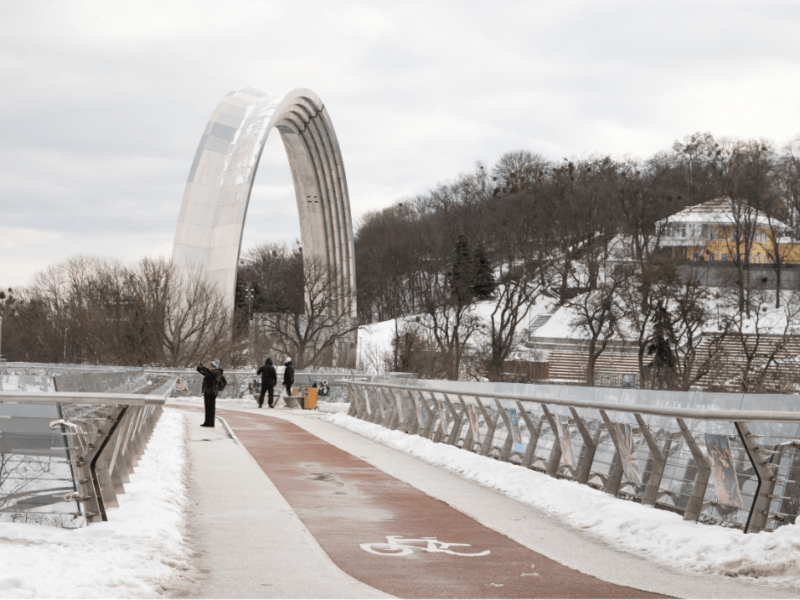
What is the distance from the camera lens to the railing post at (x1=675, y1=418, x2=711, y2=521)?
957 centimetres

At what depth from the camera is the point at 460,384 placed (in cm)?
2067

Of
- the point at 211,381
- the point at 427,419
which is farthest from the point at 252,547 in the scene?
the point at 211,381

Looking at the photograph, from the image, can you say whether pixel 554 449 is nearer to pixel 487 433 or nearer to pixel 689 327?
pixel 487 433

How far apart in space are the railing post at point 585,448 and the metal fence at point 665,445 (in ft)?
0.04

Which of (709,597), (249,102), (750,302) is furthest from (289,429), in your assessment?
(750,302)

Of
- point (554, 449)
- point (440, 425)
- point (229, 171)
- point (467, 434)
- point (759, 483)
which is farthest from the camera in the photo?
point (229, 171)

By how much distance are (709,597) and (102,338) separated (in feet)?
154

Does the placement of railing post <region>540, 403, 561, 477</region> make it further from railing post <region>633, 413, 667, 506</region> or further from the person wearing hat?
the person wearing hat

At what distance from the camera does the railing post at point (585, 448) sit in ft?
40.7

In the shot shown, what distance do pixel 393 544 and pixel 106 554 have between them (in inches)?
105

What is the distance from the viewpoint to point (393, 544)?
9.10 meters

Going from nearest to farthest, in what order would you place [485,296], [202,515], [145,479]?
1. [202,515]
2. [145,479]
3. [485,296]

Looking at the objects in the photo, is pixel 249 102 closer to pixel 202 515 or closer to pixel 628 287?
pixel 628 287

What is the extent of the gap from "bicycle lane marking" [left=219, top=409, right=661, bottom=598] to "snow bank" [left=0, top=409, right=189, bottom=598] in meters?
1.35
